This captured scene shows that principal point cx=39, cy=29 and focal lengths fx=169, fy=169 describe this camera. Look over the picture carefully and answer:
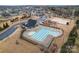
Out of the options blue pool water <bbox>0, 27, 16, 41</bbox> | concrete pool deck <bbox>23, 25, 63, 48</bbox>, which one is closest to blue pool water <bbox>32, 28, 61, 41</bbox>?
concrete pool deck <bbox>23, 25, 63, 48</bbox>

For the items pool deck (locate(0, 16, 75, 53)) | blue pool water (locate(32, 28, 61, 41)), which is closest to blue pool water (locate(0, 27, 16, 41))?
pool deck (locate(0, 16, 75, 53))

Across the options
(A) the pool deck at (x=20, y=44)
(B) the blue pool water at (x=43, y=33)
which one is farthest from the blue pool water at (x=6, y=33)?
(B) the blue pool water at (x=43, y=33)

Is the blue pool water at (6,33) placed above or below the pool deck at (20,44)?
above

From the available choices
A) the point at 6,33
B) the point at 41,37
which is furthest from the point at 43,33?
the point at 6,33

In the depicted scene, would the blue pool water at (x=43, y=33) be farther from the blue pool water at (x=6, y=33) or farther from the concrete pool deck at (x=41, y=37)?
the blue pool water at (x=6, y=33)

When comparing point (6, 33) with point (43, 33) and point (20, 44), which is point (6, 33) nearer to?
point (20, 44)

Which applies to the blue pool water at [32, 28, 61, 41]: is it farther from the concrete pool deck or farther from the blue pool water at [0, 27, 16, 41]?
the blue pool water at [0, 27, 16, 41]

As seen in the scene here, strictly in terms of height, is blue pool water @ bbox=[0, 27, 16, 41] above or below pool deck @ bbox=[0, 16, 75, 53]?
above

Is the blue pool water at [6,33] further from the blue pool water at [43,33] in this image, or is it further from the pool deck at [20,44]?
the blue pool water at [43,33]
